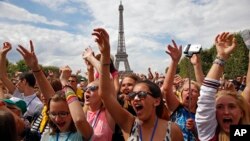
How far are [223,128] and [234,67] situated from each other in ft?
143

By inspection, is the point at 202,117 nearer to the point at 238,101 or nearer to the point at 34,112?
the point at 238,101

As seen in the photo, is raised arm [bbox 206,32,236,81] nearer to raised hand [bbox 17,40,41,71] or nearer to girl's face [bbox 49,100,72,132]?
girl's face [bbox 49,100,72,132]

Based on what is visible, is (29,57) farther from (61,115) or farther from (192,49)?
(192,49)

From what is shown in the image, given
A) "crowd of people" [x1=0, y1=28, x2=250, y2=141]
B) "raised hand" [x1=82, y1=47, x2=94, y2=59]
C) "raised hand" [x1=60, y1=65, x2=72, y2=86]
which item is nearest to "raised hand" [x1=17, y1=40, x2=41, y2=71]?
"crowd of people" [x1=0, y1=28, x2=250, y2=141]

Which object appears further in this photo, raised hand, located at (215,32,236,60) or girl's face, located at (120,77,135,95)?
girl's face, located at (120,77,135,95)

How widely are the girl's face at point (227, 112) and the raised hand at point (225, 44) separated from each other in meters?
0.42

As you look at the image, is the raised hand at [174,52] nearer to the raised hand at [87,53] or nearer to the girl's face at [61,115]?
the raised hand at [87,53]

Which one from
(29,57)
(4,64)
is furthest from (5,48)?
(29,57)

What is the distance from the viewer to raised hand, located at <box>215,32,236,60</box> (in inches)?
128

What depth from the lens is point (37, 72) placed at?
14.7 ft

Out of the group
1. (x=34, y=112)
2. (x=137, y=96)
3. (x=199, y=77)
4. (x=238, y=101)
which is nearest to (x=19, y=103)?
(x=34, y=112)

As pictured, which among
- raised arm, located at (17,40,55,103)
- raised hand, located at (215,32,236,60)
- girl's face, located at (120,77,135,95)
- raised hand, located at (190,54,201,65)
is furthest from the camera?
girl's face, located at (120,77,135,95)

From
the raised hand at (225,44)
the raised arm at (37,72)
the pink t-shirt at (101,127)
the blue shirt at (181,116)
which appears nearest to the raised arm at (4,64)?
the raised arm at (37,72)

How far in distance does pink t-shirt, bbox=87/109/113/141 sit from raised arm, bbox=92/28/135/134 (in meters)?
0.48
